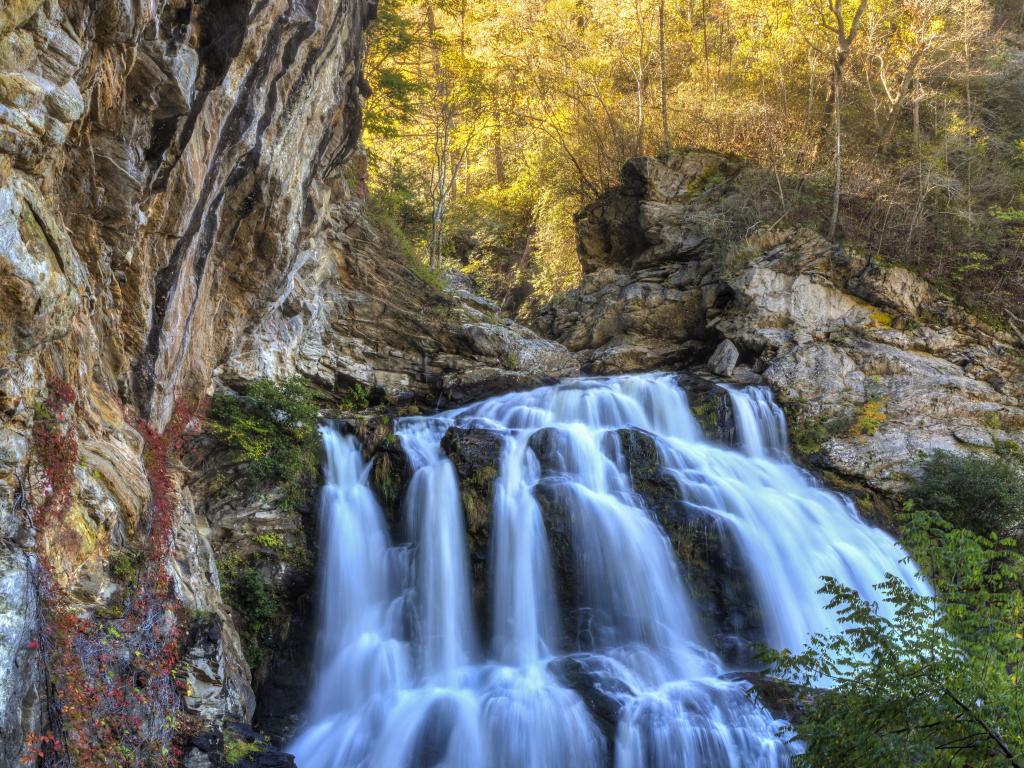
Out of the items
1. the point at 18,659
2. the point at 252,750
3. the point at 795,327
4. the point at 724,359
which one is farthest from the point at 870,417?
the point at 18,659

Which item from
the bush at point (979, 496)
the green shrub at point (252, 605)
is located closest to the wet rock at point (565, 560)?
the green shrub at point (252, 605)

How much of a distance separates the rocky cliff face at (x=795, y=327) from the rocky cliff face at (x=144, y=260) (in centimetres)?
1031

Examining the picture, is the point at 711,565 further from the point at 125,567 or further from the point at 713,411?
the point at 125,567

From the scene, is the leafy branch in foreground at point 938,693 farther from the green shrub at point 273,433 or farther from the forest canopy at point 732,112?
the forest canopy at point 732,112

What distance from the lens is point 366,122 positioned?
59.8ft

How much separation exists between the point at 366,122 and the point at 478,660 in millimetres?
14539

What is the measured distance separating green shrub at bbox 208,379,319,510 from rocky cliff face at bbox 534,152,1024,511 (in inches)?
382

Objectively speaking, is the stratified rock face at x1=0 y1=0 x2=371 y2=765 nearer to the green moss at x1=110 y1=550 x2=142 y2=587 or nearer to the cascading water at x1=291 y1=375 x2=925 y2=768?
the green moss at x1=110 y1=550 x2=142 y2=587

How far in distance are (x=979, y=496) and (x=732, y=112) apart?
15313mm

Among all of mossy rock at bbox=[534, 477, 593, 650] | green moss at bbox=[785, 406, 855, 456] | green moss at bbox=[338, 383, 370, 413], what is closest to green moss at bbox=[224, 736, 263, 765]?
mossy rock at bbox=[534, 477, 593, 650]

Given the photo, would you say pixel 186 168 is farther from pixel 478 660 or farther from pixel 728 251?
pixel 728 251

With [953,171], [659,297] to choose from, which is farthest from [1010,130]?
[659,297]

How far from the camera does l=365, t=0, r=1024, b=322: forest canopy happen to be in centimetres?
1936

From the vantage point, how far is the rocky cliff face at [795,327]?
15258mm
